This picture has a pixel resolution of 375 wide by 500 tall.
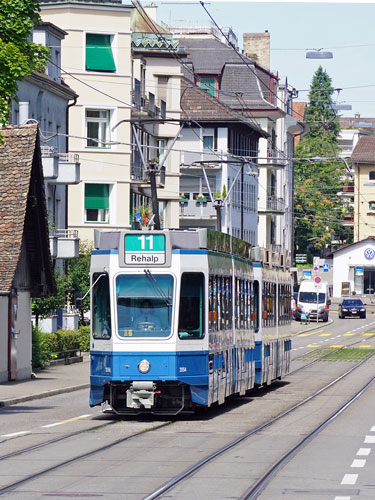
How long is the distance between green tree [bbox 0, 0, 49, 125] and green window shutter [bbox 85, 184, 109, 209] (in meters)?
35.7

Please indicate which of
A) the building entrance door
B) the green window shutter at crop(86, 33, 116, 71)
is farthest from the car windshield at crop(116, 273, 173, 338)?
the building entrance door

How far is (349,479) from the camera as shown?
1415cm

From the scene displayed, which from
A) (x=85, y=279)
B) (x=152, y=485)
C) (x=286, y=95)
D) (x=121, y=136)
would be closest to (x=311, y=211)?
(x=286, y=95)

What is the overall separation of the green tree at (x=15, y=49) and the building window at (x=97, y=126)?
35902 millimetres

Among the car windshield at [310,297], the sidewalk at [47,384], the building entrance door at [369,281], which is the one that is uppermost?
the building entrance door at [369,281]

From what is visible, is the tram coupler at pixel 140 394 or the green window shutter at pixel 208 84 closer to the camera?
the tram coupler at pixel 140 394

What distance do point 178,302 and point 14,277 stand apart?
13830mm

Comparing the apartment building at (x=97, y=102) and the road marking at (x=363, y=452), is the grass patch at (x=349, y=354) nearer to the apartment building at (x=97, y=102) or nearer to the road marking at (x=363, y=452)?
the apartment building at (x=97, y=102)

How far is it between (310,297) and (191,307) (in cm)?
6449

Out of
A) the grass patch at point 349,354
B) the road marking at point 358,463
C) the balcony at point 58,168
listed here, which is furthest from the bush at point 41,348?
the road marking at point 358,463

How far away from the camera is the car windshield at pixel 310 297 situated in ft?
280

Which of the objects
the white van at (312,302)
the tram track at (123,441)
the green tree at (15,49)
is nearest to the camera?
the tram track at (123,441)

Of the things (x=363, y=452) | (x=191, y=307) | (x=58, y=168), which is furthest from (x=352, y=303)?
(x=363, y=452)

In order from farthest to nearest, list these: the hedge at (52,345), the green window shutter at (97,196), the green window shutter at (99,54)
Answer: the green window shutter at (97,196) < the green window shutter at (99,54) < the hedge at (52,345)
